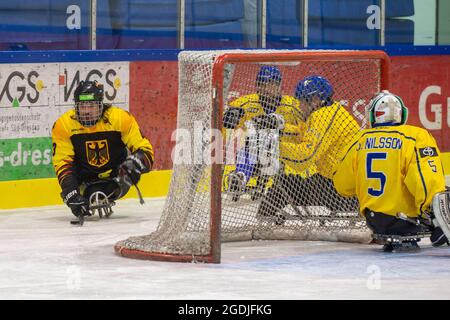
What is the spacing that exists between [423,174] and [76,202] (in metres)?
2.68

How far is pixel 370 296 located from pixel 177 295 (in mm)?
930

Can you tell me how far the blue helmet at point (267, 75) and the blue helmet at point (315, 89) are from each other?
20 cm

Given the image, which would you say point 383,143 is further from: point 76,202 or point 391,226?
point 76,202

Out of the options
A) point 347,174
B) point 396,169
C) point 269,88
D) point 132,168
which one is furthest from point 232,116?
point 132,168

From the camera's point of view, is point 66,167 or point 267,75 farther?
point 66,167

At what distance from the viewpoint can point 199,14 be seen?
42.3ft

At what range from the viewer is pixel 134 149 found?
10.6 m

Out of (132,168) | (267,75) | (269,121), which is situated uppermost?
(267,75)

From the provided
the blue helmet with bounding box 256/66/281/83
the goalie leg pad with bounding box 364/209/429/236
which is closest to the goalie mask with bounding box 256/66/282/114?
the blue helmet with bounding box 256/66/281/83

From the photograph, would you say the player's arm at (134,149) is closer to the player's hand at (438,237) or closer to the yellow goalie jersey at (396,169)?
the yellow goalie jersey at (396,169)

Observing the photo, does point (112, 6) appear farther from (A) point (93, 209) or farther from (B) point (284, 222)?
(B) point (284, 222)

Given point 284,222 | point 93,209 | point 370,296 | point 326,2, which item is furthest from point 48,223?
point 326,2

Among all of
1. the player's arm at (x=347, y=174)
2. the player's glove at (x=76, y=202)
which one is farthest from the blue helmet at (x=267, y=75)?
the player's glove at (x=76, y=202)

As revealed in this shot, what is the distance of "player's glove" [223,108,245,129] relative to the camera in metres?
9.41
